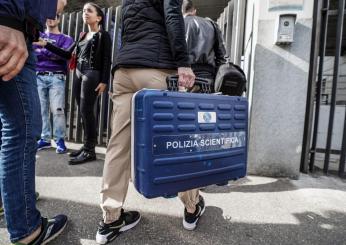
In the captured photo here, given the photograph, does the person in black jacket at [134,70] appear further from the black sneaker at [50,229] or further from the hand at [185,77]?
the black sneaker at [50,229]

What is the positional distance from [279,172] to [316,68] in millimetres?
1248

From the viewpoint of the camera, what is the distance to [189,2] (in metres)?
2.73

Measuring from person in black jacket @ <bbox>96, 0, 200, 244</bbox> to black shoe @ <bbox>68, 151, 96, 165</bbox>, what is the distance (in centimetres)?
166

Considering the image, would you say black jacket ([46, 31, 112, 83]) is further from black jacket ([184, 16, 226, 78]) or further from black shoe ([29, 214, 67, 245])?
black shoe ([29, 214, 67, 245])

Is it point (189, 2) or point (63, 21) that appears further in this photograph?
point (63, 21)

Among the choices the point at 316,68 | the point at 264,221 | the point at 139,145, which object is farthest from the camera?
the point at 316,68

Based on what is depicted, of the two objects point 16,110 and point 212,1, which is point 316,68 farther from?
point 212,1

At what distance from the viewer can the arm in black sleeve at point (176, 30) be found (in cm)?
162

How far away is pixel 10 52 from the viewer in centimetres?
108

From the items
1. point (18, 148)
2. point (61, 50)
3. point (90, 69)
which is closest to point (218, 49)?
point (90, 69)

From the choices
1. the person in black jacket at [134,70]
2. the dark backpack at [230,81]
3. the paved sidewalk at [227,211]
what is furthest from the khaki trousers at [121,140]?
the dark backpack at [230,81]

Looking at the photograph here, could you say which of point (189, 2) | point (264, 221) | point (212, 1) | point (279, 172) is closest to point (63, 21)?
point (189, 2)

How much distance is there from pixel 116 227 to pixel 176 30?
123 cm

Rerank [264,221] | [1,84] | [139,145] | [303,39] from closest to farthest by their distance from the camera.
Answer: [1,84] → [139,145] → [264,221] → [303,39]
